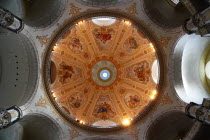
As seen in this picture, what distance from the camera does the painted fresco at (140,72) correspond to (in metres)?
18.3

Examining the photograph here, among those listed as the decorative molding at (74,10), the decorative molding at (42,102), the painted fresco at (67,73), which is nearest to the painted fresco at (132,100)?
the painted fresco at (67,73)

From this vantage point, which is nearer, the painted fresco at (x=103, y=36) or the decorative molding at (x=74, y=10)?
the decorative molding at (x=74, y=10)

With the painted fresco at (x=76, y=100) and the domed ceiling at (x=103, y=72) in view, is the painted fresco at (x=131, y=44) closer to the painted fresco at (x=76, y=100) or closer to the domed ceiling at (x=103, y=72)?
the domed ceiling at (x=103, y=72)

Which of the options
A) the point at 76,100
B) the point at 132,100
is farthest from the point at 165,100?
the point at 76,100

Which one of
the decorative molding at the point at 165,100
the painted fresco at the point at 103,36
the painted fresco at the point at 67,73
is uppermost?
the painted fresco at the point at 103,36

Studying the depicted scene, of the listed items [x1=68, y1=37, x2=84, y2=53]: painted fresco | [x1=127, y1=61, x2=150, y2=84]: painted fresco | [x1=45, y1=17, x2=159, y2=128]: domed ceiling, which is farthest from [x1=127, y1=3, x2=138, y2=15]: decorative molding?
[x1=68, y1=37, x2=84, y2=53]: painted fresco

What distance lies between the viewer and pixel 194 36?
37.8ft

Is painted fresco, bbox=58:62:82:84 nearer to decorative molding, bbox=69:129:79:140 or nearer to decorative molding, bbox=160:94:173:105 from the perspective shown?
decorative molding, bbox=69:129:79:140

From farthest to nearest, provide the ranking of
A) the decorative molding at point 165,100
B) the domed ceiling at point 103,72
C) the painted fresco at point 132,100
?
1. the painted fresco at point 132,100
2. the domed ceiling at point 103,72
3. the decorative molding at point 165,100

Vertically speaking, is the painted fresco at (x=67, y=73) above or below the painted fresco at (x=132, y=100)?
above

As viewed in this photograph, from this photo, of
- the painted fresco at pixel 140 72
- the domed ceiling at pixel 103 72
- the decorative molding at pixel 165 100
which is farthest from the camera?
the painted fresco at pixel 140 72

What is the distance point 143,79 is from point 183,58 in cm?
679

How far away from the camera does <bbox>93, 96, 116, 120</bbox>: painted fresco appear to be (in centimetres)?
1798

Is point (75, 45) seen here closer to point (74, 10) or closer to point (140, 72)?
point (140, 72)
